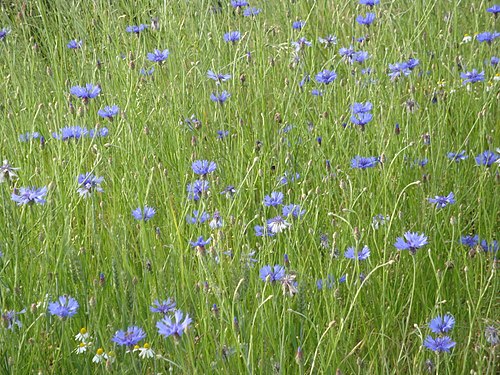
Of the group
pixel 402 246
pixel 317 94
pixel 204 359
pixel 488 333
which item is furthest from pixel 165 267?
pixel 317 94

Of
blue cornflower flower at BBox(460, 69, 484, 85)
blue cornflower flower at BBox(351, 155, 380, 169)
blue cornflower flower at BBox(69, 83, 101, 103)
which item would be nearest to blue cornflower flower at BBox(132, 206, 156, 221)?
blue cornflower flower at BBox(69, 83, 101, 103)

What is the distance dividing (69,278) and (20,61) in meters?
1.87

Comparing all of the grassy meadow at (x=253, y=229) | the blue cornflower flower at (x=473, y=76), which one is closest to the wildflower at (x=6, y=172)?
the grassy meadow at (x=253, y=229)

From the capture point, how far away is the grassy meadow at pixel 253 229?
5.99 feet

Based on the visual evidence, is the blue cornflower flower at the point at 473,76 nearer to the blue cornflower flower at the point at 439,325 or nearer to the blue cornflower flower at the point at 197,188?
the blue cornflower flower at the point at 197,188

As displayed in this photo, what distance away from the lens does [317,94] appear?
2977 mm

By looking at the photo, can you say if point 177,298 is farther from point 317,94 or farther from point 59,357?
point 317,94

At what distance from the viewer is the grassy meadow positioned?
1.83 meters

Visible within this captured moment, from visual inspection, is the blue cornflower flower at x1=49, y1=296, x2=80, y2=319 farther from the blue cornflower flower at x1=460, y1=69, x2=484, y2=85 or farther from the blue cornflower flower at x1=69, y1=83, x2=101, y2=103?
the blue cornflower flower at x1=460, y1=69, x2=484, y2=85

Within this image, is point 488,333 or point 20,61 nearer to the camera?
point 488,333

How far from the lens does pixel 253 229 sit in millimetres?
2424

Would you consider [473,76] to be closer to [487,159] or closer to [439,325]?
[487,159]

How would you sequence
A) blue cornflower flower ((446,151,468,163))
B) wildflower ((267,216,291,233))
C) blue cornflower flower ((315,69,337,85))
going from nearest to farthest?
1. wildflower ((267,216,291,233))
2. blue cornflower flower ((446,151,468,163))
3. blue cornflower flower ((315,69,337,85))

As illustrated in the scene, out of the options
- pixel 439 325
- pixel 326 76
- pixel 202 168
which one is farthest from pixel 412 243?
pixel 326 76
